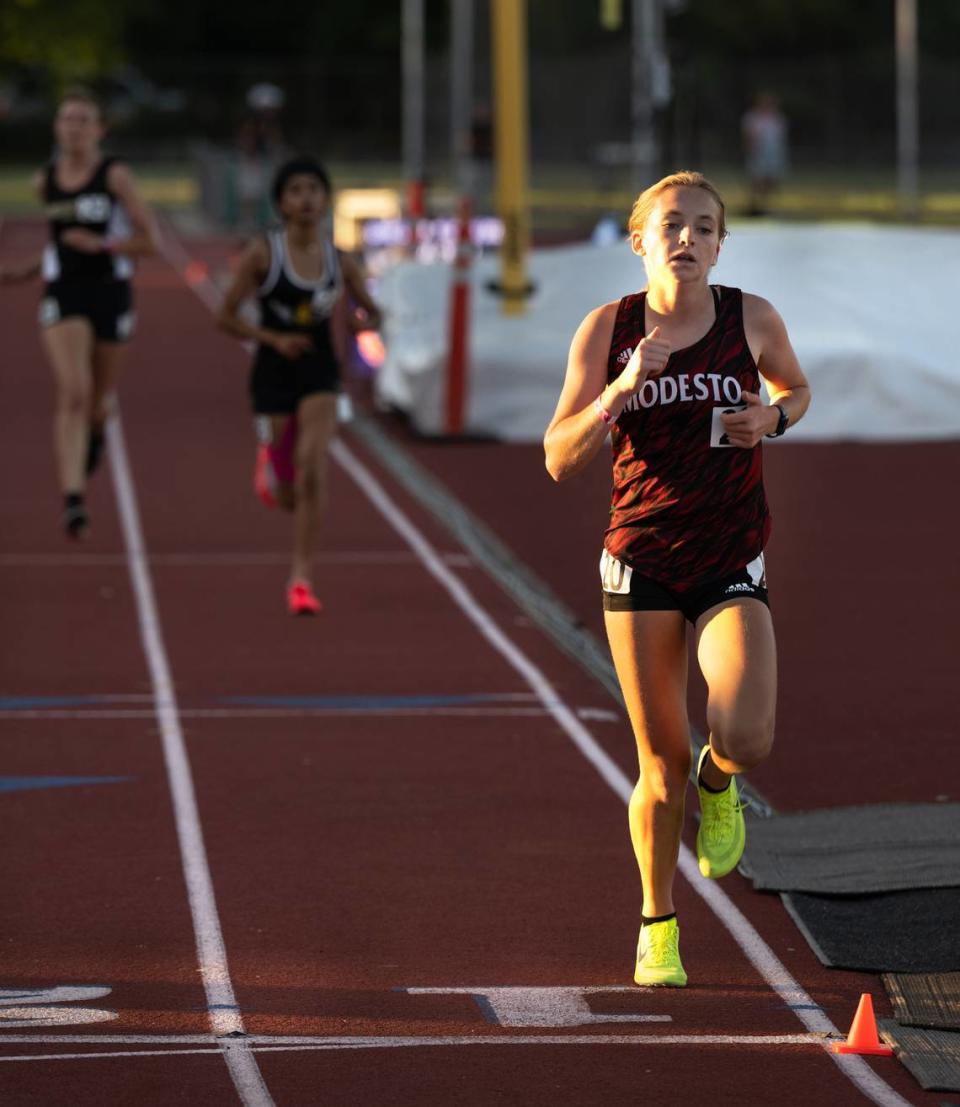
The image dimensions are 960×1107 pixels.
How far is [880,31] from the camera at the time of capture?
71.3 metres

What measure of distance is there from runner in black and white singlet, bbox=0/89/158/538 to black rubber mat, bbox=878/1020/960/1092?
8032 millimetres

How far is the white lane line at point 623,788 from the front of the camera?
18.8ft

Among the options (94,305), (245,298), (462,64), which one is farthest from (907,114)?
(245,298)

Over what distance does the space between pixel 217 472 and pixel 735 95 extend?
31891mm

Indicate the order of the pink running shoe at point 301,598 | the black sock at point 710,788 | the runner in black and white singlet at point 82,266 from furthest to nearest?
the runner in black and white singlet at point 82,266, the pink running shoe at point 301,598, the black sock at point 710,788

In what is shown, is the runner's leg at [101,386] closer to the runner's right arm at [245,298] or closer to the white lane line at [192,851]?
the white lane line at [192,851]

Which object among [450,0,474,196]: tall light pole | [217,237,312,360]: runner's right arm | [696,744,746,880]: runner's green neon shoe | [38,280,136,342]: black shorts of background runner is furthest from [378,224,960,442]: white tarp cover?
[696,744,746,880]: runner's green neon shoe

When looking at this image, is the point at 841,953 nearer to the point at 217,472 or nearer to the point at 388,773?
the point at 388,773

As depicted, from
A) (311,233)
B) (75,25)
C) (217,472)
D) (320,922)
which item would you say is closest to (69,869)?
(320,922)

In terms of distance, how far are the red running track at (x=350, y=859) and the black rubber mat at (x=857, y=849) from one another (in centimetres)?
22

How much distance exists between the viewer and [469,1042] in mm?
5898

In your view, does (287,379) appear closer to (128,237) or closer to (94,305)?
(128,237)

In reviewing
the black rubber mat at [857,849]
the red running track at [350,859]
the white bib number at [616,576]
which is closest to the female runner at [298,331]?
the red running track at [350,859]

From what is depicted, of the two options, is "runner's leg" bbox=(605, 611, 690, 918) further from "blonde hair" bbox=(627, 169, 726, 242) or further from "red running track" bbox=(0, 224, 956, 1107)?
"blonde hair" bbox=(627, 169, 726, 242)
